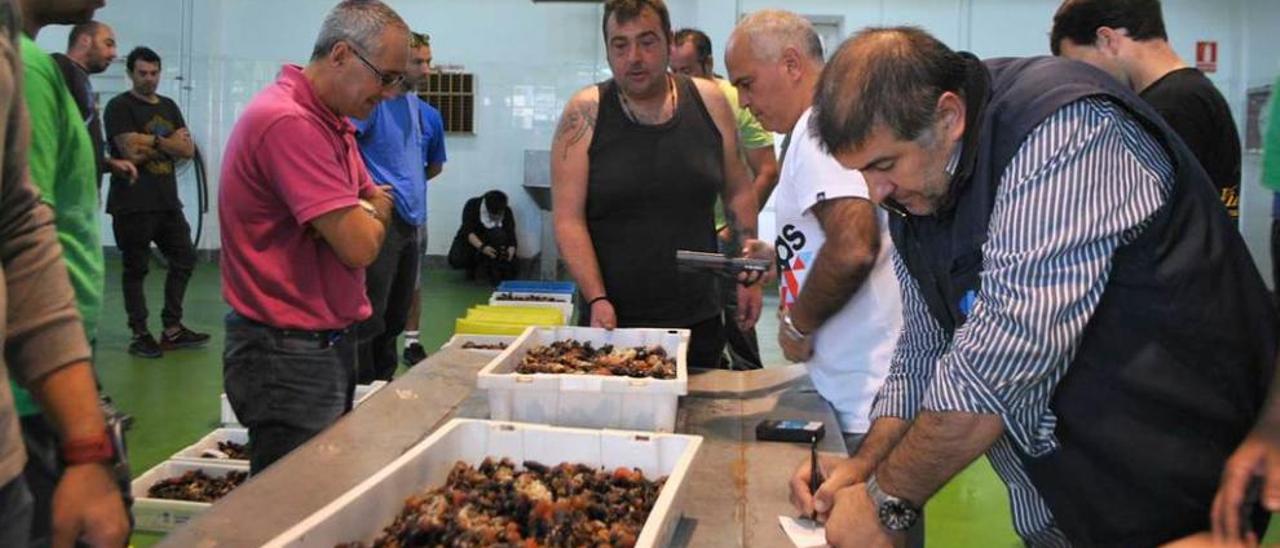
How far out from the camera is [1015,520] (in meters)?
1.53

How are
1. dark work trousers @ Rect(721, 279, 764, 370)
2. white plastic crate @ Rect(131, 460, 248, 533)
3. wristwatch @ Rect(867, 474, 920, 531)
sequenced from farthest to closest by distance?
1. dark work trousers @ Rect(721, 279, 764, 370)
2. white plastic crate @ Rect(131, 460, 248, 533)
3. wristwatch @ Rect(867, 474, 920, 531)

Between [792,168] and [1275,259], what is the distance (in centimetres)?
144

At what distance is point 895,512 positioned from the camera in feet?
4.56

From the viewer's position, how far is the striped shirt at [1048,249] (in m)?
1.21

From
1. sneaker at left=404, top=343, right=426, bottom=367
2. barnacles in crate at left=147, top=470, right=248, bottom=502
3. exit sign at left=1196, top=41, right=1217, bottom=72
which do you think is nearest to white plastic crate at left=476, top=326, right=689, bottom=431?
barnacles in crate at left=147, top=470, right=248, bottom=502

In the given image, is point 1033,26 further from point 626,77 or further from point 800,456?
point 800,456

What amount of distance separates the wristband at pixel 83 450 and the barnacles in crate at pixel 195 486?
1.80 m

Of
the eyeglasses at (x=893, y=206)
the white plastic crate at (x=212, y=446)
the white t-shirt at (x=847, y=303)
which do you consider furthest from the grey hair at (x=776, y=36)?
the white plastic crate at (x=212, y=446)

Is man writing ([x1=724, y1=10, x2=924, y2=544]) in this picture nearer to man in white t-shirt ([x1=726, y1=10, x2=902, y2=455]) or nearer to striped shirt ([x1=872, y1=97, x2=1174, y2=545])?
man in white t-shirt ([x1=726, y1=10, x2=902, y2=455])

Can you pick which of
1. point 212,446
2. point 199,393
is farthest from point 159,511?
point 199,393

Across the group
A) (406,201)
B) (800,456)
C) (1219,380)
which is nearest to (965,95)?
(1219,380)

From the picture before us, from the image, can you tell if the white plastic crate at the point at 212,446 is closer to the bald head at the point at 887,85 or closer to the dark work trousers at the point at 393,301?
the dark work trousers at the point at 393,301

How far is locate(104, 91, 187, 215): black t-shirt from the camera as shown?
18.1 ft

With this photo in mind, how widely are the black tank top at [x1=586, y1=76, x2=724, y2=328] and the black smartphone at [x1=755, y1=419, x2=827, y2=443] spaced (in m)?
0.71
